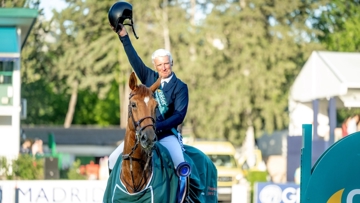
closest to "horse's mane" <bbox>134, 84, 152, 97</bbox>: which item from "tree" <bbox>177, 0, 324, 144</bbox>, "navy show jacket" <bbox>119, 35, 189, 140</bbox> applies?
"navy show jacket" <bbox>119, 35, 189, 140</bbox>

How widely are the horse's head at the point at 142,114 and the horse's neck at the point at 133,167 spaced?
0.53ft

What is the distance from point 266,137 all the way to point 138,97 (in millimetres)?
41622

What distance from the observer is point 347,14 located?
159 feet

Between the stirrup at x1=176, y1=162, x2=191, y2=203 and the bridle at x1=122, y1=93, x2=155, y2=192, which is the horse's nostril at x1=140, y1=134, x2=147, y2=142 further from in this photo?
the stirrup at x1=176, y1=162, x2=191, y2=203

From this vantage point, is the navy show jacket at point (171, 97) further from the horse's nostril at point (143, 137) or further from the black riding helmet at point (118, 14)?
the horse's nostril at point (143, 137)

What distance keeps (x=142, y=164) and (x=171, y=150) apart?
70 cm

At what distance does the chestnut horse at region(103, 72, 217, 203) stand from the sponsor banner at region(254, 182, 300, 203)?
5.69 meters

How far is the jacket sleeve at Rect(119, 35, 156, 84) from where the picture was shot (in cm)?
845

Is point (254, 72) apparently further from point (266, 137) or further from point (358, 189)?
point (358, 189)

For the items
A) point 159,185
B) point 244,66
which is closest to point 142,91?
point 159,185

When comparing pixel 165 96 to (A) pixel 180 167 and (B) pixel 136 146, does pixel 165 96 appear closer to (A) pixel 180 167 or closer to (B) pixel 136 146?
(A) pixel 180 167

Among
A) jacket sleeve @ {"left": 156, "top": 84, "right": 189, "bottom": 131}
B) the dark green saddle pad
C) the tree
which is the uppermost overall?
the tree

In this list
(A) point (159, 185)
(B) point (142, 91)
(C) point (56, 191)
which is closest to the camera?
(B) point (142, 91)

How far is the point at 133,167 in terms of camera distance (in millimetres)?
7652
